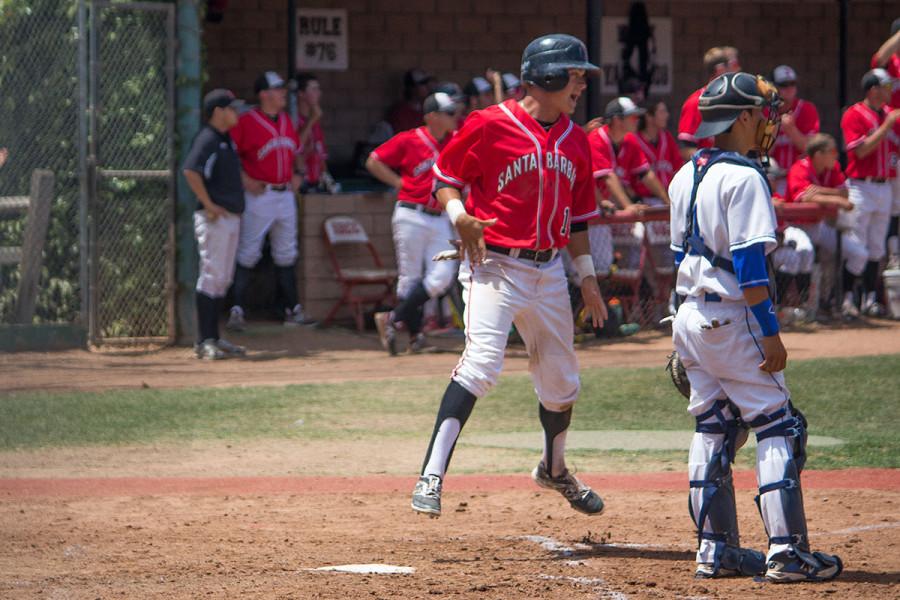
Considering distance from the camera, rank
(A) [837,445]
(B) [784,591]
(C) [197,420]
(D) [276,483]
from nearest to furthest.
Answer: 1. (B) [784,591]
2. (D) [276,483]
3. (A) [837,445]
4. (C) [197,420]

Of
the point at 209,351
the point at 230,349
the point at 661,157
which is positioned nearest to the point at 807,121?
the point at 661,157

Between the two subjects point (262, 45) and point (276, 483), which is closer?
point (276, 483)

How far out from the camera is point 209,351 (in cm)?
1190

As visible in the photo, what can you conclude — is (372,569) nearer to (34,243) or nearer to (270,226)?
(34,243)

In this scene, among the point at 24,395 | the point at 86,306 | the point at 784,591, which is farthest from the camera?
the point at 86,306

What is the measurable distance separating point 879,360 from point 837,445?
3.51 meters

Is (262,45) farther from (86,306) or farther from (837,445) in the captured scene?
(837,445)

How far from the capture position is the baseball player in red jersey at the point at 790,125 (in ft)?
47.3

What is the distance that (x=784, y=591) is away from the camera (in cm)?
487

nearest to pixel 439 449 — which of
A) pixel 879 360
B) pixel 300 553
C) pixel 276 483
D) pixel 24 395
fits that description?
pixel 300 553

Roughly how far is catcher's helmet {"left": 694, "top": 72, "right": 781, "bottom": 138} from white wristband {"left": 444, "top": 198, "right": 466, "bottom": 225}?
3.58 ft

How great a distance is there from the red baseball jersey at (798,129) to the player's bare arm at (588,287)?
353 inches

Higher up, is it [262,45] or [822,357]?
[262,45]

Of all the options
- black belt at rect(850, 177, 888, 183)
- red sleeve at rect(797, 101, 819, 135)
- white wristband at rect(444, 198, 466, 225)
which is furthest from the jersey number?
red sleeve at rect(797, 101, 819, 135)
